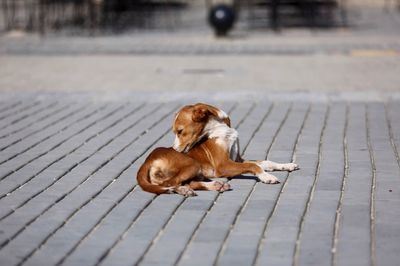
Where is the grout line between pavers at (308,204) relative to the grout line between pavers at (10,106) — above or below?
above

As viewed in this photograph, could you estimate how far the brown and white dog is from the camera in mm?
7184

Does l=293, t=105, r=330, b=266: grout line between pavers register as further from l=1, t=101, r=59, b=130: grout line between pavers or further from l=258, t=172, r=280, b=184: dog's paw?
l=1, t=101, r=59, b=130: grout line between pavers

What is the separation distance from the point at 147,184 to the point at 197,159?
1.74 feet

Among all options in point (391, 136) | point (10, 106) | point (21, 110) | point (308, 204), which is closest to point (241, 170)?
point (308, 204)

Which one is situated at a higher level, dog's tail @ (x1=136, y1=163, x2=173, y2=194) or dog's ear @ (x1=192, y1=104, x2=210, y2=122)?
dog's ear @ (x1=192, y1=104, x2=210, y2=122)

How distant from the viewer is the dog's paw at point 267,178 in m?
7.64

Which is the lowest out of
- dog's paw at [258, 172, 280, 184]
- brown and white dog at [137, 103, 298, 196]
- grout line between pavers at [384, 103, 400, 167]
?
grout line between pavers at [384, 103, 400, 167]

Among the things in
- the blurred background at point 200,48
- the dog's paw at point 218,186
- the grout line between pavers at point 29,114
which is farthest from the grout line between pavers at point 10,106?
the dog's paw at point 218,186

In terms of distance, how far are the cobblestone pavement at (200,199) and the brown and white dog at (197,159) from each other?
116 millimetres

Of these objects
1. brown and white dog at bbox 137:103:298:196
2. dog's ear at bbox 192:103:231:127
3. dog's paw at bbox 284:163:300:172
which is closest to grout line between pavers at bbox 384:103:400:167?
dog's paw at bbox 284:163:300:172

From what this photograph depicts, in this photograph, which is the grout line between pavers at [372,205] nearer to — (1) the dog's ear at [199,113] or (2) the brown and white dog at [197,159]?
(2) the brown and white dog at [197,159]

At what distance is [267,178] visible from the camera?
765 cm

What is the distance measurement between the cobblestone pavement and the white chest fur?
0.31 meters

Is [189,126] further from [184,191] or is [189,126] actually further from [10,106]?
[10,106]
